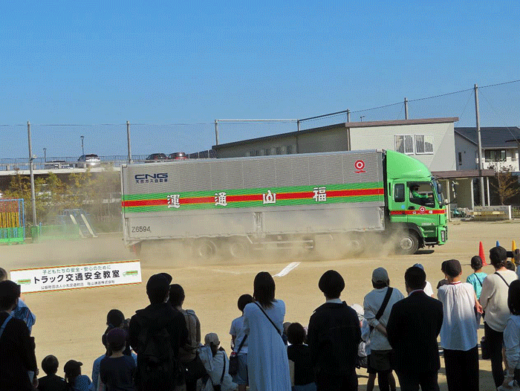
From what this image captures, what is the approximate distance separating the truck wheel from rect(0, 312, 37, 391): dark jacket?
20237mm

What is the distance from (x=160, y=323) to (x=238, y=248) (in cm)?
1949

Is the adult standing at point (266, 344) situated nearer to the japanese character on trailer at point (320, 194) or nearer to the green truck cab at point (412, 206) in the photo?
the japanese character on trailer at point (320, 194)

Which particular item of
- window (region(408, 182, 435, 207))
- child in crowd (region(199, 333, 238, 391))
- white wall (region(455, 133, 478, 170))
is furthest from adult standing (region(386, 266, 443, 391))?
white wall (region(455, 133, 478, 170))

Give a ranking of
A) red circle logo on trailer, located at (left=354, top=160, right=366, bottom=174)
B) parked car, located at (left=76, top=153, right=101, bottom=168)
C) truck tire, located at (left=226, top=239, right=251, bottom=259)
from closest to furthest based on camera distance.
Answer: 1. red circle logo on trailer, located at (left=354, top=160, right=366, bottom=174)
2. truck tire, located at (left=226, top=239, right=251, bottom=259)
3. parked car, located at (left=76, top=153, right=101, bottom=168)

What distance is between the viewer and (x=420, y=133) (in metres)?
44.1

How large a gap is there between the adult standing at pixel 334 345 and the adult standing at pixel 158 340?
107 centimetres

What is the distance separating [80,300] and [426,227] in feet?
43.0

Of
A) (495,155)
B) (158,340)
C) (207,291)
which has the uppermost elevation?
(495,155)

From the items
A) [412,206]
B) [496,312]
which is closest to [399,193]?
[412,206]

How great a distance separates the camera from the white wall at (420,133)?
42281mm

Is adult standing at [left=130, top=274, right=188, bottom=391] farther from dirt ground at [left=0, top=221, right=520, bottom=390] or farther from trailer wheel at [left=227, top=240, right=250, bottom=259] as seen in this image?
trailer wheel at [left=227, top=240, right=250, bottom=259]

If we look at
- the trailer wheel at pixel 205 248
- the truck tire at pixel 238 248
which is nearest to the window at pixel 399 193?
the truck tire at pixel 238 248

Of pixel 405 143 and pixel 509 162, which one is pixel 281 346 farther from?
pixel 509 162

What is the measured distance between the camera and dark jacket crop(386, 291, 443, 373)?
5.55m
